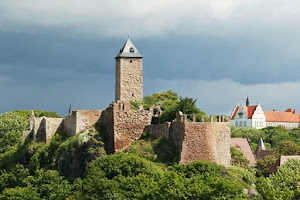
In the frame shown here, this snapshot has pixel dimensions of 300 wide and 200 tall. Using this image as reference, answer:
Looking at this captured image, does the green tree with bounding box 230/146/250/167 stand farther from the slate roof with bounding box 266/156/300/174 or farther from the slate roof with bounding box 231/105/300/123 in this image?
the slate roof with bounding box 231/105/300/123

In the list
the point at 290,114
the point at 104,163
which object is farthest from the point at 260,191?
the point at 290,114

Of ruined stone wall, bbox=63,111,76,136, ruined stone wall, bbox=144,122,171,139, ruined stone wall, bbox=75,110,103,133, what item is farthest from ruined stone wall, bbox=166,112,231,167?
ruined stone wall, bbox=63,111,76,136

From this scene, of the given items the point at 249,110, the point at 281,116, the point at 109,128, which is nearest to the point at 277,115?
the point at 281,116

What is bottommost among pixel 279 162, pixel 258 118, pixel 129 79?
pixel 279 162

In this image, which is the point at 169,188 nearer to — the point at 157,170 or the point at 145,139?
the point at 157,170

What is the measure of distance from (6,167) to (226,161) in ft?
85.1

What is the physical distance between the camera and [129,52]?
2857 inches

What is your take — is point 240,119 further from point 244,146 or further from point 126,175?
point 126,175

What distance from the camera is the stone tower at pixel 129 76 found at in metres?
71.4

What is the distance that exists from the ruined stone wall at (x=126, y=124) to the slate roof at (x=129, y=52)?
10734mm

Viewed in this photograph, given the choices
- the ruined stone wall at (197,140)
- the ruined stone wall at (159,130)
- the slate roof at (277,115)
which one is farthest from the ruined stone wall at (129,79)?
the slate roof at (277,115)

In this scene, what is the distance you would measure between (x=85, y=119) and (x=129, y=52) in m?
11.0

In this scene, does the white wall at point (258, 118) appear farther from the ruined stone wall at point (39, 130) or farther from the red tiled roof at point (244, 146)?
the ruined stone wall at point (39, 130)

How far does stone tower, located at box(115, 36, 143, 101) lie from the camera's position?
7144 centimetres
